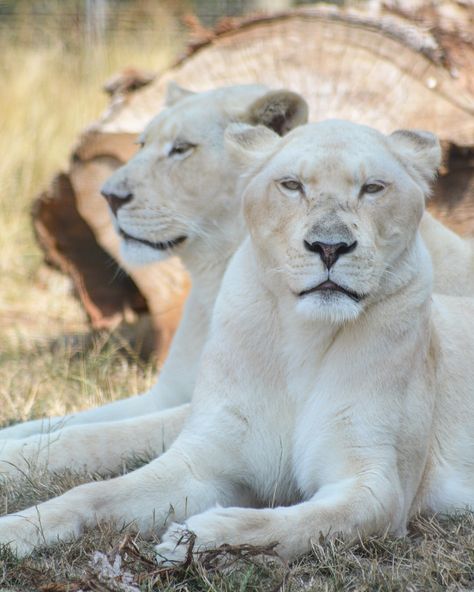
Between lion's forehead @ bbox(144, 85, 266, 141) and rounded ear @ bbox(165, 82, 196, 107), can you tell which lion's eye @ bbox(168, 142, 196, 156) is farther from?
rounded ear @ bbox(165, 82, 196, 107)

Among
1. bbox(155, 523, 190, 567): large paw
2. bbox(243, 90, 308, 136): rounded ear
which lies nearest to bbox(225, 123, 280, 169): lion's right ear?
bbox(243, 90, 308, 136): rounded ear

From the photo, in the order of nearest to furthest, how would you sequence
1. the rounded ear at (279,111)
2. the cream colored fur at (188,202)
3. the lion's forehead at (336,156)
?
the lion's forehead at (336,156)
the rounded ear at (279,111)
the cream colored fur at (188,202)

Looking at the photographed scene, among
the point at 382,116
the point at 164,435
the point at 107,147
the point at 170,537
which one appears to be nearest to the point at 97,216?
the point at 107,147

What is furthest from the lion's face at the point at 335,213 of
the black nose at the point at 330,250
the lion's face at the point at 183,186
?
the lion's face at the point at 183,186

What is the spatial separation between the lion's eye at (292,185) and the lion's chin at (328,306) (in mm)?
318

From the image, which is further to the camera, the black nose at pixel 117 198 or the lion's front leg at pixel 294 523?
the black nose at pixel 117 198

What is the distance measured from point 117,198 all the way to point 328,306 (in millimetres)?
1612

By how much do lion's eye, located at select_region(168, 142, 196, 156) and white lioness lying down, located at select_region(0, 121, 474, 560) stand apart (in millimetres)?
960

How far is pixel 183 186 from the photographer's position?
4.09 metres

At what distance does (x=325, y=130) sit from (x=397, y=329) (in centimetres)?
61

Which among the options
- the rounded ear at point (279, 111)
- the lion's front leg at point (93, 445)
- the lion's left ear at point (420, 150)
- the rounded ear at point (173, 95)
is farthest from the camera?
the rounded ear at point (173, 95)

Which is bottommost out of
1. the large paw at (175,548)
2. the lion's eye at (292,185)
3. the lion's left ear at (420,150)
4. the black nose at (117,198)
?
the large paw at (175,548)

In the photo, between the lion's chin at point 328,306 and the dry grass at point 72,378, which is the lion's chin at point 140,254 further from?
the lion's chin at point 328,306

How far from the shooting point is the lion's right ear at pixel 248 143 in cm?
315
